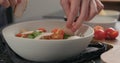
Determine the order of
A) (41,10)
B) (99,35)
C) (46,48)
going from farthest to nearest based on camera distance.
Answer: (41,10), (99,35), (46,48)

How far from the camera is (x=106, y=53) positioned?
627mm

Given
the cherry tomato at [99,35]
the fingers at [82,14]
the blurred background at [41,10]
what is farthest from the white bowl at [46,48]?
the blurred background at [41,10]

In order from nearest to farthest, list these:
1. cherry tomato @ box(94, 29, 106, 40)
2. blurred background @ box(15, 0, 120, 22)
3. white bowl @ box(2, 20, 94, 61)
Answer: white bowl @ box(2, 20, 94, 61)
cherry tomato @ box(94, 29, 106, 40)
blurred background @ box(15, 0, 120, 22)

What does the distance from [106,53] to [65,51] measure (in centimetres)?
12

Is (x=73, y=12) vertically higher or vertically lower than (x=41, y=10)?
higher

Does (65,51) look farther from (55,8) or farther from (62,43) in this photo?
(55,8)

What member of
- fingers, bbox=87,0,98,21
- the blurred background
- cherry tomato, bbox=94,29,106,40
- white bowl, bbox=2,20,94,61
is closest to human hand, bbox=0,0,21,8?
white bowl, bbox=2,20,94,61

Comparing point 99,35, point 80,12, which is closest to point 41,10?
point 99,35

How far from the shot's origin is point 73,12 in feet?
2.08

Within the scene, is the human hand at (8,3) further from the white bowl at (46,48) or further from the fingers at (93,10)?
the fingers at (93,10)

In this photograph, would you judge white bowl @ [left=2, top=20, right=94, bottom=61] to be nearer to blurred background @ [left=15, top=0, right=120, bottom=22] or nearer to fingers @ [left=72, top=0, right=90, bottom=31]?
fingers @ [left=72, top=0, right=90, bottom=31]

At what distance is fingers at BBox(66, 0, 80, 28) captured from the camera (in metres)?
0.63

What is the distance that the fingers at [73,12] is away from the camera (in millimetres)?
629

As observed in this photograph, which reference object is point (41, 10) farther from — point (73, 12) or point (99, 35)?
point (73, 12)
